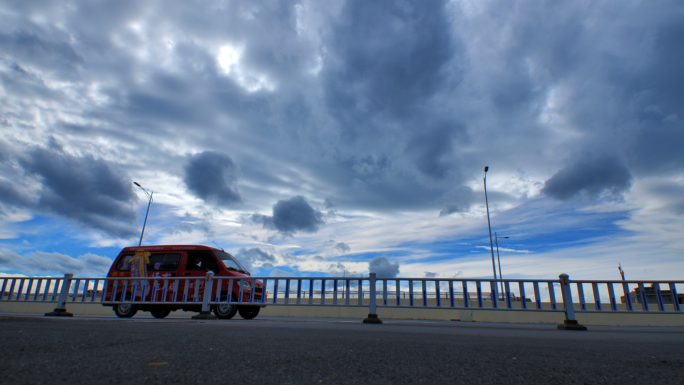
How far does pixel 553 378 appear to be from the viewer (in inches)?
85.0

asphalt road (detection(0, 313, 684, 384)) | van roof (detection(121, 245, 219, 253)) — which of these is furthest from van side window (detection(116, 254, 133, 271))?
asphalt road (detection(0, 313, 684, 384))

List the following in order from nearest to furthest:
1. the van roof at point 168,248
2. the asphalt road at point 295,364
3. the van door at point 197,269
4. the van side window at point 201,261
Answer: the asphalt road at point 295,364
the van door at point 197,269
the van side window at point 201,261
the van roof at point 168,248

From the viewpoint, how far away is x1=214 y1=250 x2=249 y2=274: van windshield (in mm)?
12508

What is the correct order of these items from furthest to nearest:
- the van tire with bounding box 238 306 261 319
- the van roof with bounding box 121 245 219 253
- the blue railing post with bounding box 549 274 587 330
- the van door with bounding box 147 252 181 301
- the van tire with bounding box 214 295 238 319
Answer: the van roof with bounding box 121 245 219 253
the van door with bounding box 147 252 181 301
the van tire with bounding box 238 306 261 319
the van tire with bounding box 214 295 238 319
the blue railing post with bounding box 549 274 587 330

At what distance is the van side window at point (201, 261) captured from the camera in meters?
12.4

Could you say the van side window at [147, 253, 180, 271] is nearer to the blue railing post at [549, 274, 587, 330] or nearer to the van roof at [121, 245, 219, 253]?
the van roof at [121, 245, 219, 253]

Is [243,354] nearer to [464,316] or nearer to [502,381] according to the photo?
[502,381]

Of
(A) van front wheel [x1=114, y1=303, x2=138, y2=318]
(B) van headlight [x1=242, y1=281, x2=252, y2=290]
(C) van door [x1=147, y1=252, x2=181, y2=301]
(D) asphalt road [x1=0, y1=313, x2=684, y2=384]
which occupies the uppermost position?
(C) van door [x1=147, y1=252, x2=181, y2=301]

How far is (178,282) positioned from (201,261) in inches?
47.5

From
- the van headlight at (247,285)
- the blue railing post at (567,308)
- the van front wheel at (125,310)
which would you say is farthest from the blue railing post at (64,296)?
the blue railing post at (567,308)

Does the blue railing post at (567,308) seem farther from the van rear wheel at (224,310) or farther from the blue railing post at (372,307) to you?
the van rear wheel at (224,310)

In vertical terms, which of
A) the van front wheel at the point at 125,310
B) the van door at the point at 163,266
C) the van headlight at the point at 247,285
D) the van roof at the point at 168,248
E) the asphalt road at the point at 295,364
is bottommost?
the van front wheel at the point at 125,310

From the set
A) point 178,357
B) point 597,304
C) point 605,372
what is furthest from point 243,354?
point 597,304

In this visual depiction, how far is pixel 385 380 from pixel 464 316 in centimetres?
1504
